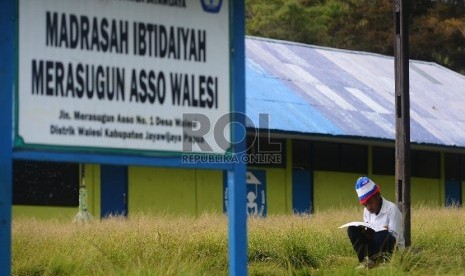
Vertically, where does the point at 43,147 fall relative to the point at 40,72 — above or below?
below

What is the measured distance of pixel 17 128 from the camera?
7500 millimetres

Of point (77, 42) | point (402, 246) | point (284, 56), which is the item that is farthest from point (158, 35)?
point (284, 56)

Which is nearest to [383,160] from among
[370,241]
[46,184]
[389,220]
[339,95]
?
[339,95]

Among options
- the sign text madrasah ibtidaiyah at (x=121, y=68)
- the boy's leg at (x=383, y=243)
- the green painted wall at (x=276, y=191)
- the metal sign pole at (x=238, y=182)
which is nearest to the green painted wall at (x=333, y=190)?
the green painted wall at (x=276, y=191)

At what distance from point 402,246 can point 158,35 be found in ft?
15.8

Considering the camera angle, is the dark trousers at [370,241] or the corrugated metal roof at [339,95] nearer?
the dark trousers at [370,241]

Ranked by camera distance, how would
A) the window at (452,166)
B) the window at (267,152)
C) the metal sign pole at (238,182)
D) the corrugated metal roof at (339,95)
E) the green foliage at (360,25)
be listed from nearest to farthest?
the metal sign pole at (238,182), the corrugated metal roof at (339,95), the window at (267,152), the window at (452,166), the green foliage at (360,25)

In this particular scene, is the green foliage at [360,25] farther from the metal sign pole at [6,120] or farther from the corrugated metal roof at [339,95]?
the metal sign pole at [6,120]

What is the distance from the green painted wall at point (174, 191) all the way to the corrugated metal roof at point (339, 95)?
2.18 m

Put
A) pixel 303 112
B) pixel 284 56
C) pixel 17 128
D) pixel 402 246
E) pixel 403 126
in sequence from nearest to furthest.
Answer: pixel 17 128
pixel 402 246
pixel 403 126
pixel 303 112
pixel 284 56

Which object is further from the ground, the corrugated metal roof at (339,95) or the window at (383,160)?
the corrugated metal roof at (339,95)

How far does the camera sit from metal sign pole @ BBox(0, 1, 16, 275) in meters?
7.45

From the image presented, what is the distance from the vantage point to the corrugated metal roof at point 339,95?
907 inches

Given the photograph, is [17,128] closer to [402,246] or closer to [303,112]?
[402,246]
